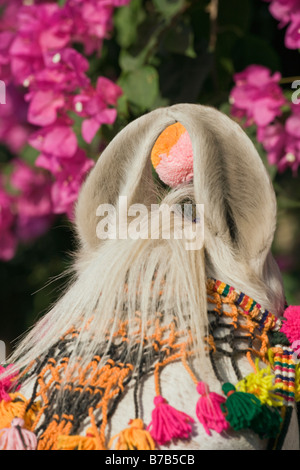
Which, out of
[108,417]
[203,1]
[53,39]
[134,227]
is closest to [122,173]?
[134,227]

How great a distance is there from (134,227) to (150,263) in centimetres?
6

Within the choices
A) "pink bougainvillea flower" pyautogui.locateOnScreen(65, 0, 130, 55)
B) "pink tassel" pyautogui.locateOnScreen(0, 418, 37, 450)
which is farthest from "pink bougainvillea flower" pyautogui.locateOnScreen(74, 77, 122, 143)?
"pink tassel" pyautogui.locateOnScreen(0, 418, 37, 450)

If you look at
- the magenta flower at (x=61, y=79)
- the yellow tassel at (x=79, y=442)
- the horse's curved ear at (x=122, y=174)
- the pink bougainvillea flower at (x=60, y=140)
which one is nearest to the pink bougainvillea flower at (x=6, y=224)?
the magenta flower at (x=61, y=79)

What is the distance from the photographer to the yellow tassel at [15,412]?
2.16ft

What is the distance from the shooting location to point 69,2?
4.97ft

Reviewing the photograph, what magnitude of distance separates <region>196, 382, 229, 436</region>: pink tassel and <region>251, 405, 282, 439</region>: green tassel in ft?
0.10

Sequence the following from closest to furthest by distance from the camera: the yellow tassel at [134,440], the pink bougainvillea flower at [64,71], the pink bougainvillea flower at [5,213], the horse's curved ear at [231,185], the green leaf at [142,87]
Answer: the yellow tassel at [134,440] → the horse's curved ear at [231,185] → the pink bougainvillea flower at [64,71] → the green leaf at [142,87] → the pink bougainvillea flower at [5,213]

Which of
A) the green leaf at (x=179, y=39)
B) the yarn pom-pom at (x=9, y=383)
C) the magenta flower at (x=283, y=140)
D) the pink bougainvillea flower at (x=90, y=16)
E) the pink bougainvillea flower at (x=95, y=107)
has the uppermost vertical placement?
the pink bougainvillea flower at (x=90, y=16)

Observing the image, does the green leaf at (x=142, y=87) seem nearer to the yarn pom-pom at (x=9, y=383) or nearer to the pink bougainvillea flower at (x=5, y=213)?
the pink bougainvillea flower at (x=5, y=213)

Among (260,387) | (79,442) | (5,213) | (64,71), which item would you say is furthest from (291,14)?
(79,442)

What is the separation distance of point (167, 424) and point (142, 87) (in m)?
1.11

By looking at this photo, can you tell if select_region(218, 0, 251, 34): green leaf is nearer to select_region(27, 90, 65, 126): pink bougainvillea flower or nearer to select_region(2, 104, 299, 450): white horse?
select_region(27, 90, 65, 126): pink bougainvillea flower

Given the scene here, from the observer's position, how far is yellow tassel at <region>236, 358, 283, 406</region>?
64 centimetres

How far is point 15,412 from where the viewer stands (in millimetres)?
668
